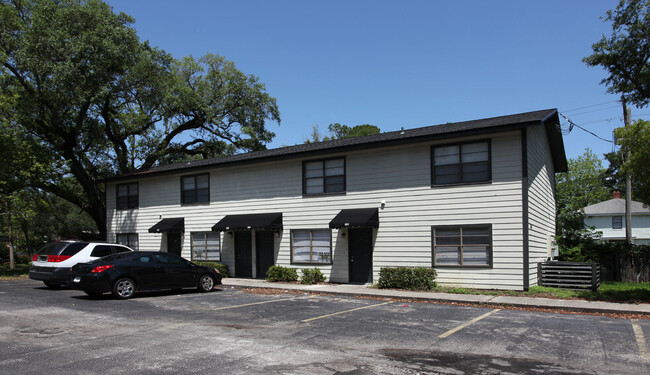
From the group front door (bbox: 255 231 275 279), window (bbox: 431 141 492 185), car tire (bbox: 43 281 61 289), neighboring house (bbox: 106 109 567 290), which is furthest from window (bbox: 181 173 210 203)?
window (bbox: 431 141 492 185)

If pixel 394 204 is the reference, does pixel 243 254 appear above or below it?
below

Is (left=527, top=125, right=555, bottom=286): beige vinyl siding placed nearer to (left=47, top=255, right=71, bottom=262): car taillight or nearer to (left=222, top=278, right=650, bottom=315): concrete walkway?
(left=222, top=278, right=650, bottom=315): concrete walkway

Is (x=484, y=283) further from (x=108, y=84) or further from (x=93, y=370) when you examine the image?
(x=108, y=84)

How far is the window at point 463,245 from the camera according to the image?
15297 mm

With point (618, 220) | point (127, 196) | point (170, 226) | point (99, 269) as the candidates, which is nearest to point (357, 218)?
point (99, 269)

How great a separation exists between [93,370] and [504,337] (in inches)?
261

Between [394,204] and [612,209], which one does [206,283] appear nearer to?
[394,204]

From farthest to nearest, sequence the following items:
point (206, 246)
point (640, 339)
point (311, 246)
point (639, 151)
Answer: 1. point (206, 246)
2. point (311, 246)
3. point (639, 151)
4. point (640, 339)

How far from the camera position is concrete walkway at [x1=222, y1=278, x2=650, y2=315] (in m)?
11.7

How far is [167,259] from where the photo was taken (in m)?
15.2

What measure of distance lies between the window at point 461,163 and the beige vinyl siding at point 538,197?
1476 millimetres

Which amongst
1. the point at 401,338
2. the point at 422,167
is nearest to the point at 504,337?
the point at 401,338

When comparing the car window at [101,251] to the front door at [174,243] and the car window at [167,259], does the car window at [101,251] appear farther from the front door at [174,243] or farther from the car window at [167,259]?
the front door at [174,243]

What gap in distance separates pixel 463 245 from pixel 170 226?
13.8 metres
